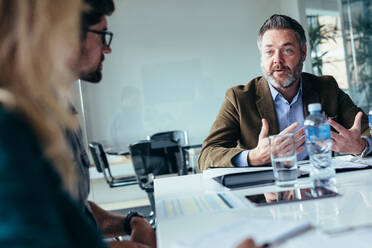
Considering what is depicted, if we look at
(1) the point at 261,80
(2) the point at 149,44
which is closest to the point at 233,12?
(2) the point at 149,44

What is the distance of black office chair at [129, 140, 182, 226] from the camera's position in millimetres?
3750

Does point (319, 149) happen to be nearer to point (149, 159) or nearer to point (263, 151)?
point (263, 151)

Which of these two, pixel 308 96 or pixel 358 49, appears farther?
pixel 358 49

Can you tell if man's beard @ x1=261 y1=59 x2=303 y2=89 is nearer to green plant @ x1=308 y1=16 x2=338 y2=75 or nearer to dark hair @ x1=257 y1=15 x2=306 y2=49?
dark hair @ x1=257 y1=15 x2=306 y2=49

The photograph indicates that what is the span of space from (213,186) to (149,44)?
178 inches

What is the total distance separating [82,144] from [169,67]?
4.54m

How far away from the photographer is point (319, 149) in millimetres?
1485

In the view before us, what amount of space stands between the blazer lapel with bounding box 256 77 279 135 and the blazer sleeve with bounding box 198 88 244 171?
0.43 feet

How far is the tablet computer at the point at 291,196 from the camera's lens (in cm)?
117

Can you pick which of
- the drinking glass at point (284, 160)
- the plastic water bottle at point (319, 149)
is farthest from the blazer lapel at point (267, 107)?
the drinking glass at point (284, 160)

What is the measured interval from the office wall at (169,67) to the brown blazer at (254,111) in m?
3.51

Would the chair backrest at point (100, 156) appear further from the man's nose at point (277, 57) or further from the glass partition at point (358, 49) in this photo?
the glass partition at point (358, 49)

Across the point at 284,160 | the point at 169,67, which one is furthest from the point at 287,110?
the point at 169,67

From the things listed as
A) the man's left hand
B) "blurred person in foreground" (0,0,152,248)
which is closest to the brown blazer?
the man's left hand
